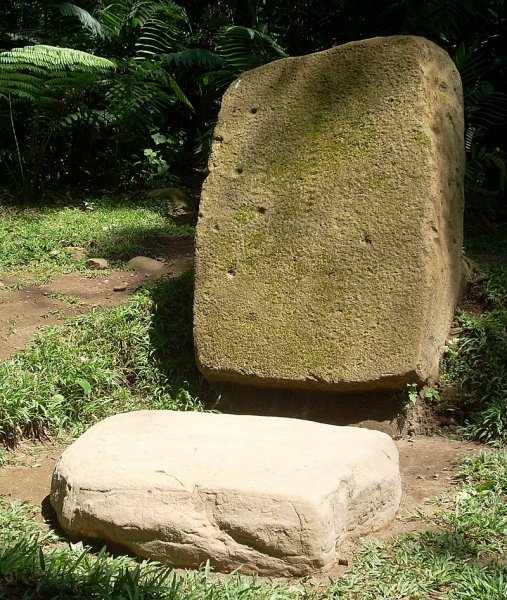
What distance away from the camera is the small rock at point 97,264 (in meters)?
5.30

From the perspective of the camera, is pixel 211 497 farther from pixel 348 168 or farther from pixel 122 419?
pixel 348 168

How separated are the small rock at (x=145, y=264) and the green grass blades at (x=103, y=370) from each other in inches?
25.0

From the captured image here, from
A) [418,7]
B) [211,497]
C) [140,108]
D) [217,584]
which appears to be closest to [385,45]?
[211,497]

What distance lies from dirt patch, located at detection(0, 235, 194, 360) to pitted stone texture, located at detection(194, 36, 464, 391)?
1.00m

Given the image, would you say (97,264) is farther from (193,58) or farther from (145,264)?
(193,58)

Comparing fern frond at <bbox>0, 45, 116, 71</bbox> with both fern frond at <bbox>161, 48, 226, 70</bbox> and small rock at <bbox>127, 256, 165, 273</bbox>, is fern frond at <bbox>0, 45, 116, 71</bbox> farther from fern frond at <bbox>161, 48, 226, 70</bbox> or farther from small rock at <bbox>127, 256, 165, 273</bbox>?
small rock at <bbox>127, 256, 165, 273</bbox>

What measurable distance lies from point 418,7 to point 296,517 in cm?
587

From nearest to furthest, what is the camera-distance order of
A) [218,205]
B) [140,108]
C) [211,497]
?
[211,497] < [218,205] < [140,108]

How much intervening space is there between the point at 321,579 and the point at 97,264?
130 inches

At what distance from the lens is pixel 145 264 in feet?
17.4

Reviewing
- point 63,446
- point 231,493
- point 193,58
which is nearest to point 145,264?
point 63,446

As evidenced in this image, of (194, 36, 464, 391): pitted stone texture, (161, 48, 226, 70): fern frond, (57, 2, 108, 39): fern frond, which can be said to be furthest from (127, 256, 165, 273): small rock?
(57, 2, 108, 39): fern frond

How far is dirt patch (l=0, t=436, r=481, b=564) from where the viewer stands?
297cm

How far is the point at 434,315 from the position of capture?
3701 mm
